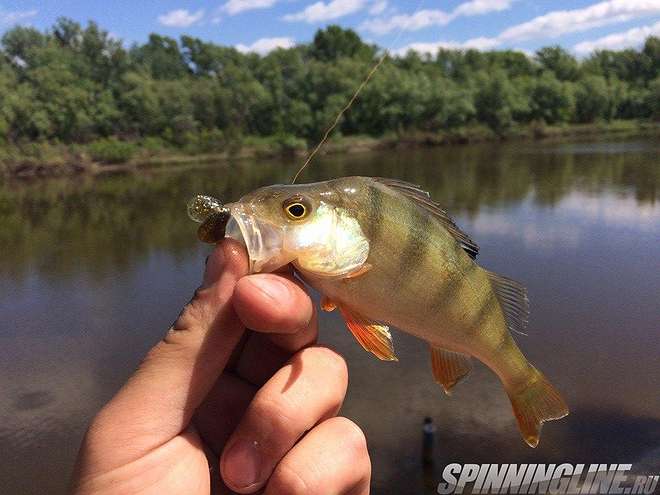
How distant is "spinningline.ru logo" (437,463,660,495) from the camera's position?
664cm

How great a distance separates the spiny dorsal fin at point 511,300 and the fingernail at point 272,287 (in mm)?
912

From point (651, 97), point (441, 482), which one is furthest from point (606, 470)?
point (651, 97)

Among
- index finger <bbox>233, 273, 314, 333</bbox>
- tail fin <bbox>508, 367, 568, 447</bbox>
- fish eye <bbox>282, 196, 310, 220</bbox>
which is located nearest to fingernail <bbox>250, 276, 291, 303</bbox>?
index finger <bbox>233, 273, 314, 333</bbox>

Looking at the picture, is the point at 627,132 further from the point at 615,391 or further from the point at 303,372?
the point at 303,372

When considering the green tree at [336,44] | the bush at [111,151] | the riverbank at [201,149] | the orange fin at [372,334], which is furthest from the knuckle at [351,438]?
the green tree at [336,44]

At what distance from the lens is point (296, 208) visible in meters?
1.95

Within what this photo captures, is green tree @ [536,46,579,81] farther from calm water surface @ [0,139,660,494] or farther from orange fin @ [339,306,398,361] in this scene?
orange fin @ [339,306,398,361]

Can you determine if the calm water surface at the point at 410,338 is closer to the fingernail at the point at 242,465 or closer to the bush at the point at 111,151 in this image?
the fingernail at the point at 242,465

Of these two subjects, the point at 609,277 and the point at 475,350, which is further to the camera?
the point at 609,277

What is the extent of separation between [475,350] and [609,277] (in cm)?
1296

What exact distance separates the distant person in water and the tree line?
5134cm

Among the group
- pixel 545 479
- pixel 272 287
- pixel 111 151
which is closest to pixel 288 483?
pixel 272 287

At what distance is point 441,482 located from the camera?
6984 millimetres

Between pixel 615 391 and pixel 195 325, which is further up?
pixel 195 325
